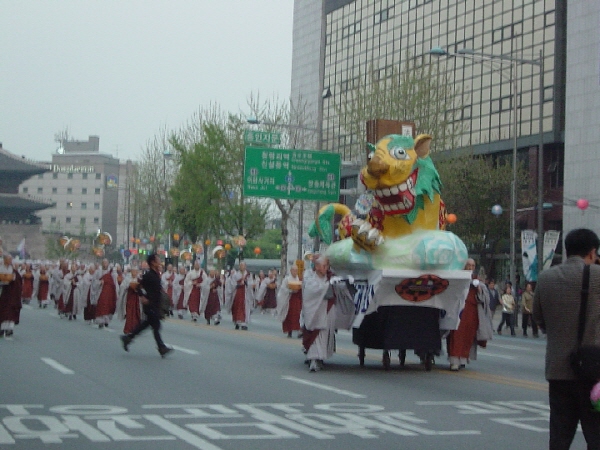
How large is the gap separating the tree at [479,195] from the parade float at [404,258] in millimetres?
27617

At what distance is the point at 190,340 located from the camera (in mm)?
22172

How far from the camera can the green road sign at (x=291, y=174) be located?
33.8m

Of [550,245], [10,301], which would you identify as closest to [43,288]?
[550,245]

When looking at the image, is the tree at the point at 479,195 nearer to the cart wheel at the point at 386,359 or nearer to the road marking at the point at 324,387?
the cart wheel at the point at 386,359

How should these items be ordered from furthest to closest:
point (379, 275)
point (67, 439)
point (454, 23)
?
1. point (454, 23)
2. point (379, 275)
3. point (67, 439)

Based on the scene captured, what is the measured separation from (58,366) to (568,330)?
→ 9.96 metres

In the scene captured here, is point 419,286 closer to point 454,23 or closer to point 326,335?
point 326,335

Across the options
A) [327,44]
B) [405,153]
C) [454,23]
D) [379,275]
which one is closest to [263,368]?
[379,275]

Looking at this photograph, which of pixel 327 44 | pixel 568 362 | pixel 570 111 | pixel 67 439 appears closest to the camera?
pixel 568 362

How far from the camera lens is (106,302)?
27.7 m

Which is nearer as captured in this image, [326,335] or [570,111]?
[326,335]

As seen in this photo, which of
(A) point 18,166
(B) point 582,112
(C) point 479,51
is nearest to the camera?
(B) point 582,112

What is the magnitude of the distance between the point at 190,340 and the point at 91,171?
132177 mm

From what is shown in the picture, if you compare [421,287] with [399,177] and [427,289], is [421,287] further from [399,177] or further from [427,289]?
[399,177]
